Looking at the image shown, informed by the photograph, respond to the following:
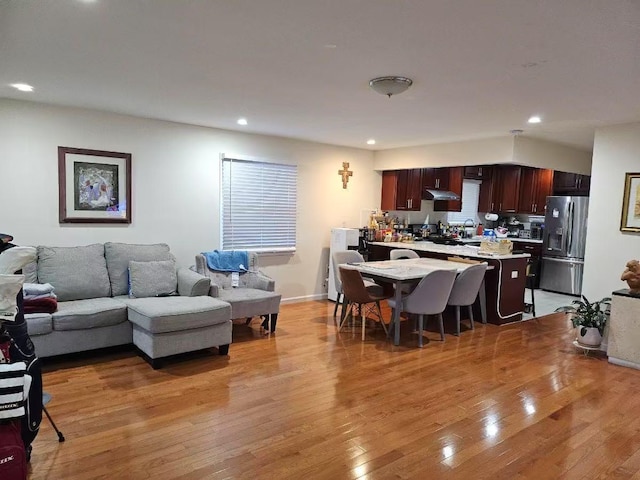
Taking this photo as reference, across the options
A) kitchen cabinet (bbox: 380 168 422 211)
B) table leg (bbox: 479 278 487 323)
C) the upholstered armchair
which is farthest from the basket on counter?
the upholstered armchair

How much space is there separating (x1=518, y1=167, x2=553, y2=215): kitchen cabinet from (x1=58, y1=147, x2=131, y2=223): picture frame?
21.8ft

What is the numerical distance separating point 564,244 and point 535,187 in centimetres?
118

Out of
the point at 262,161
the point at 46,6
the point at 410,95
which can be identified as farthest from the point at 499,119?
the point at 46,6

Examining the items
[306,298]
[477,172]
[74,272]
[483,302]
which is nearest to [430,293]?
[483,302]

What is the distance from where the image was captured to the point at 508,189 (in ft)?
26.8

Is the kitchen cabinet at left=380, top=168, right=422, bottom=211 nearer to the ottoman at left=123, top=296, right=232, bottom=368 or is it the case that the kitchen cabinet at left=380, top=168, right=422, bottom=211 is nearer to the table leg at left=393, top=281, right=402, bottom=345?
the table leg at left=393, top=281, right=402, bottom=345

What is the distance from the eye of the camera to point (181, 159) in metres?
5.21

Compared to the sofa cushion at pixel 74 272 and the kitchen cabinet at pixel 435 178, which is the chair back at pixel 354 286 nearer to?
the sofa cushion at pixel 74 272

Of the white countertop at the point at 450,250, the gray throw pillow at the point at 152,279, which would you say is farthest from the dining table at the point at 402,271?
the gray throw pillow at the point at 152,279

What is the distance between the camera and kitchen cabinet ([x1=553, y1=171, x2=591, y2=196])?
7828mm

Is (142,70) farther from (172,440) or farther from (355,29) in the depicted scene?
(172,440)

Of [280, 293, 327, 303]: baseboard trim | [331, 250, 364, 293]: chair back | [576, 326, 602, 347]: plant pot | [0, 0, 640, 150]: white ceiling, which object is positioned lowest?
[280, 293, 327, 303]: baseboard trim

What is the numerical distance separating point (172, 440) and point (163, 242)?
9.77 ft

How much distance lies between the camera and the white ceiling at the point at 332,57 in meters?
2.15
